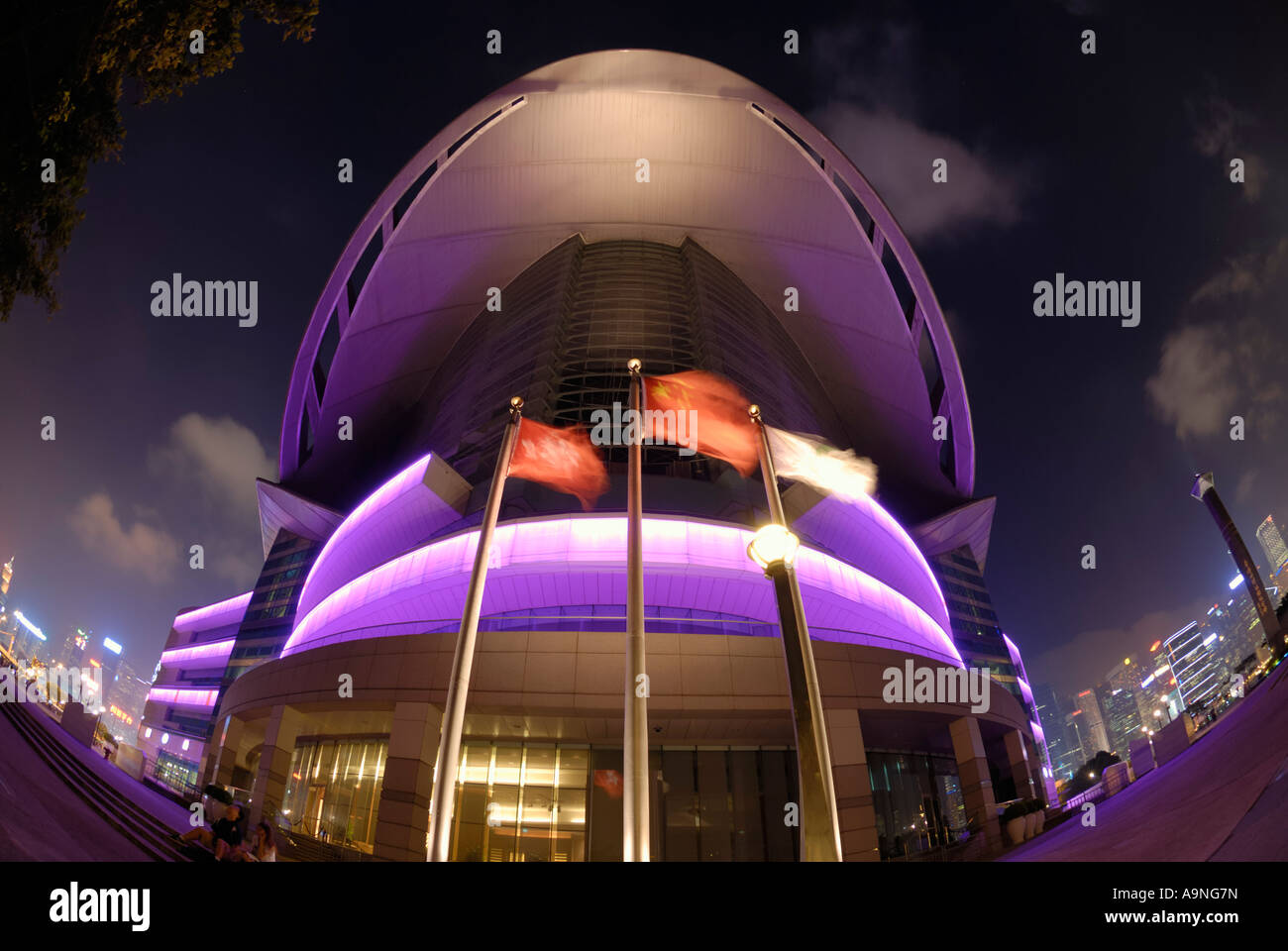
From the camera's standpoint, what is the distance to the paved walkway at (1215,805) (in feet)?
18.8

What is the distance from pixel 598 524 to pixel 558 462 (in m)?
8.26

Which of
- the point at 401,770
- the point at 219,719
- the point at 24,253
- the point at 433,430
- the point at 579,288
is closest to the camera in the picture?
the point at 24,253

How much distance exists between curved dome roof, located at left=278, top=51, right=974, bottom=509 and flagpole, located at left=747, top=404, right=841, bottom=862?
38.3 m

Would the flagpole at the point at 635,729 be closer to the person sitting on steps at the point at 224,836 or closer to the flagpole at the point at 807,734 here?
the flagpole at the point at 807,734

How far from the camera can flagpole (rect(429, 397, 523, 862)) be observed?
8.38 m

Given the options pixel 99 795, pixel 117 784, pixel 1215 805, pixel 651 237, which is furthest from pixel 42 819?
pixel 651 237

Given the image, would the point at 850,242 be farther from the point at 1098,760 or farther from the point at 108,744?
the point at 108,744

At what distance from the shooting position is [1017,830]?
1367 cm

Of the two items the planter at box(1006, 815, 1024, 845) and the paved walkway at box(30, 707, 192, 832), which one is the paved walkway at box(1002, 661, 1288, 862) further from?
the paved walkway at box(30, 707, 192, 832)

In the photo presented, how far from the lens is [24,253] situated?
923 centimetres

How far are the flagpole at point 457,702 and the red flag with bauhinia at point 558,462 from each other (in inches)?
26.7

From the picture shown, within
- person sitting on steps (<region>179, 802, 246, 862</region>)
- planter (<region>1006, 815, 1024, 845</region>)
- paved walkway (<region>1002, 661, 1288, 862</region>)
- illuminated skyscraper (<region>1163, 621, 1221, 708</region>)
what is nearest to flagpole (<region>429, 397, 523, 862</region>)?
person sitting on steps (<region>179, 802, 246, 862</region>)
